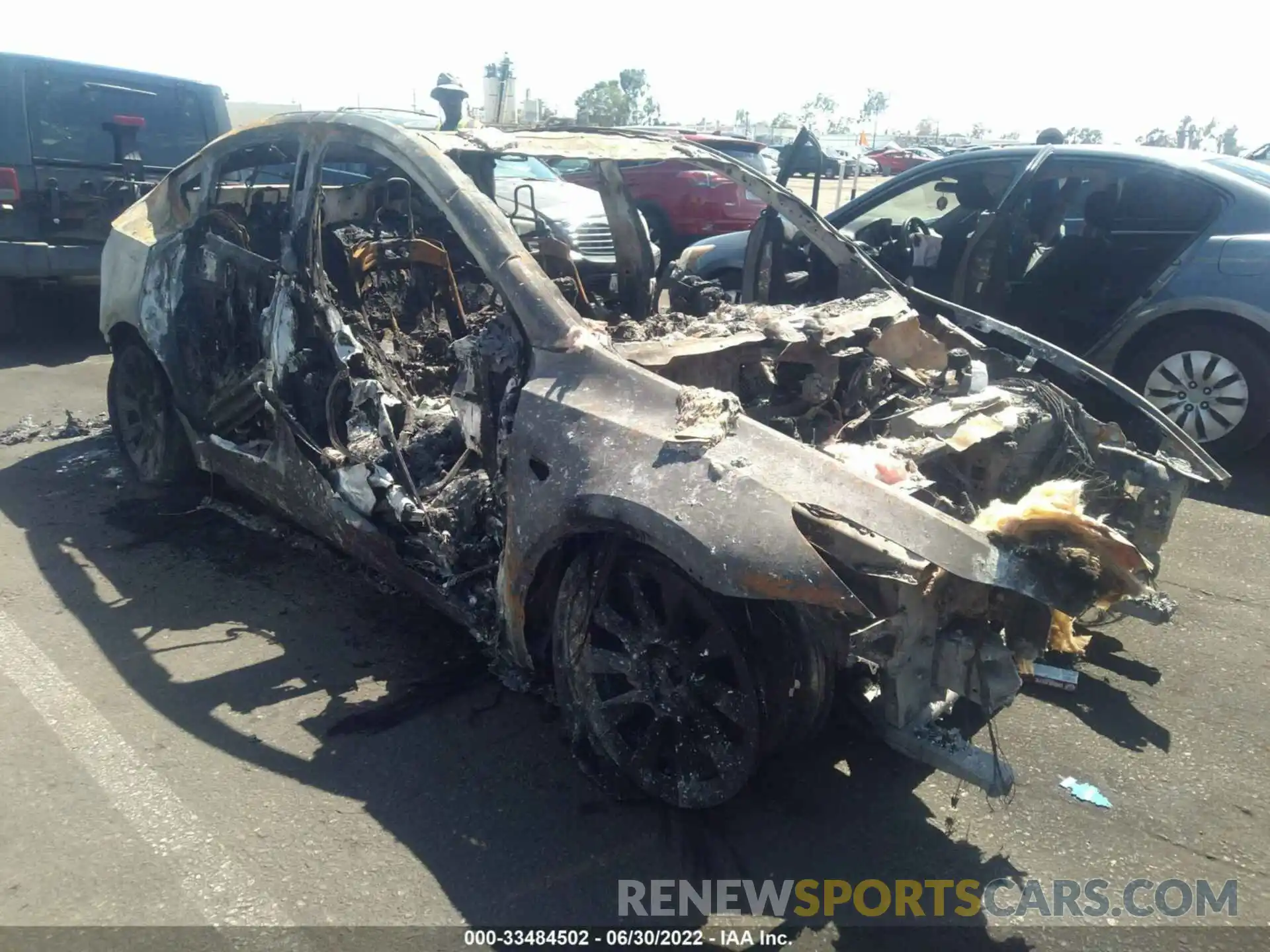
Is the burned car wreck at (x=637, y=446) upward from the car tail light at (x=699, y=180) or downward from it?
downward

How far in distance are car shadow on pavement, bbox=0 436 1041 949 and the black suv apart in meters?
4.09

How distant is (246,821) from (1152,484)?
10.3 ft

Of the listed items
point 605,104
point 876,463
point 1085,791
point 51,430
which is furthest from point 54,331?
point 605,104

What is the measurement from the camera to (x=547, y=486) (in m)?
2.75

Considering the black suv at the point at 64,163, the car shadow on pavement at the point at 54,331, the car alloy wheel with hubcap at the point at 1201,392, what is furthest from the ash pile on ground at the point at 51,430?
the car alloy wheel with hubcap at the point at 1201,392

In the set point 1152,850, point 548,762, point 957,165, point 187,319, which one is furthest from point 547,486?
point 957,165

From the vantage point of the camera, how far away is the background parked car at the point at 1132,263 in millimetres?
5461

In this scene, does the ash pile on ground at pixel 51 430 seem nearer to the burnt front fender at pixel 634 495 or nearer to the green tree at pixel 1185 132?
the burnt front fender at pixel 634 495

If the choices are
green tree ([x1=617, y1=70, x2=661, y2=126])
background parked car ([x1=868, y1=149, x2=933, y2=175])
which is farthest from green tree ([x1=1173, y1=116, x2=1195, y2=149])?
green tree ([x1=617, y1=70, x2=661, y2=126])

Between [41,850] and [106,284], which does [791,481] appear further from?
[106,284]

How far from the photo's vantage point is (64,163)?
Answer: 7621mm

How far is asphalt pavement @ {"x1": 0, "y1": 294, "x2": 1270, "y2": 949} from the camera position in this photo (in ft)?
8.18

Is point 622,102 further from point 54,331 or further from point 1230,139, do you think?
point 54,331

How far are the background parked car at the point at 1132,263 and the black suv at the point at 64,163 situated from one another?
4835 millimetres
